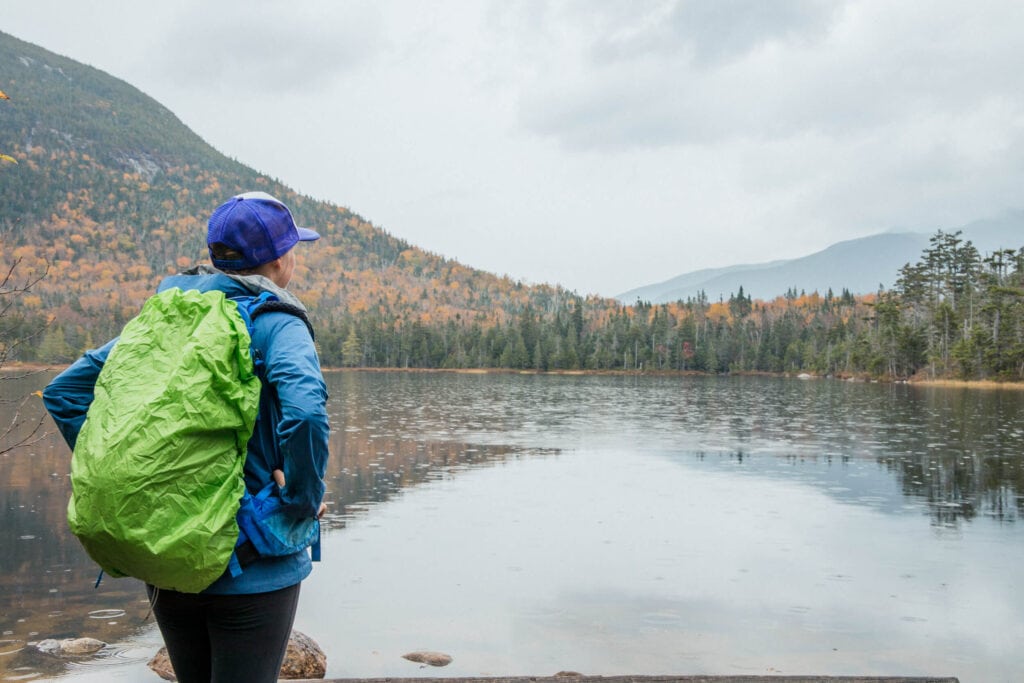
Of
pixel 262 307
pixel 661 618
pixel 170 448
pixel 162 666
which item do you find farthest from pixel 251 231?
pixel 661 618

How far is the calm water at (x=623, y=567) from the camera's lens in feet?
26.9

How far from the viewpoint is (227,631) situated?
7.62 ft

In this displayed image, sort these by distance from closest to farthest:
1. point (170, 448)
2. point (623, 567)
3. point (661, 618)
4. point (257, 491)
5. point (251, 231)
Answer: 1. point (170, 448)
2. point (257, 491)
3. point (251, 231)
4. point (661, 618)
5. point (623, 567)

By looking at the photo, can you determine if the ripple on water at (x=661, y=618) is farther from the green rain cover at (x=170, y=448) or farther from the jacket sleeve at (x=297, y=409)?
the green rain cover at (x=170, y=448)

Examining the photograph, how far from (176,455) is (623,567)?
32.6 ft

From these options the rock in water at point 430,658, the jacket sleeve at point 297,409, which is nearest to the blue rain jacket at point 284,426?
the jacket sleeve at point 297,409

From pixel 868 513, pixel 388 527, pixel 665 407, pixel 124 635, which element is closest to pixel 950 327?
pixel 665 407

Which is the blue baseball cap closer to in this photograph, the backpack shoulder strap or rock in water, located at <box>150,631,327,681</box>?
the backpack shoulder strap

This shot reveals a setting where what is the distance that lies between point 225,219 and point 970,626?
30.3ft

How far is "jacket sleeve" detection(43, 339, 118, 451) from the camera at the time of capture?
2.61 meters

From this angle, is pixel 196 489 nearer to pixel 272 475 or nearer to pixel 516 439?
pixel 272 475

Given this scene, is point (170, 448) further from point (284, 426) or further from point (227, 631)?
point (227, 631)

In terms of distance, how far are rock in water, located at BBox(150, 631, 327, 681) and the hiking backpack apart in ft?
17.5

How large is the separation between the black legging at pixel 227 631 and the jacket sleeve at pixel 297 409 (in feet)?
0.88
